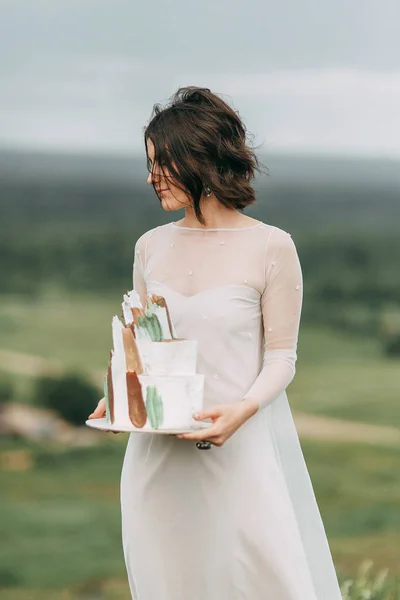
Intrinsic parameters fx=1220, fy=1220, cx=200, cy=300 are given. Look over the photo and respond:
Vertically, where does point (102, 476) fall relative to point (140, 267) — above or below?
below

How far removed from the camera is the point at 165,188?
7.57 ft

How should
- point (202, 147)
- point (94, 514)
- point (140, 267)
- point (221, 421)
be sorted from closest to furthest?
point (221, 421), point (202, 147), point (140, 267), point (94, 514)

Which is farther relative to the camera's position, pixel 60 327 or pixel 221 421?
pixel 60 327

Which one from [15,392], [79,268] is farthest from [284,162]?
[15,392]

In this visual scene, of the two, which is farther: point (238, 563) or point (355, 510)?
point (355, 510)

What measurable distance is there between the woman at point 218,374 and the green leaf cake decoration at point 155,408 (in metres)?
0.15

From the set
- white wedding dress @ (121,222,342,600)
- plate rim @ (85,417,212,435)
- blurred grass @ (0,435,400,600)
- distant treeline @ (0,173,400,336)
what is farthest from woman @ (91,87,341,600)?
distant treeline @ (0,173,400,336)

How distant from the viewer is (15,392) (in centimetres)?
464

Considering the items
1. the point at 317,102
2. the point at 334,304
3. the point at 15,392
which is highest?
the point at 317,102

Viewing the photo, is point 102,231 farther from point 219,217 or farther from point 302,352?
point 219,217

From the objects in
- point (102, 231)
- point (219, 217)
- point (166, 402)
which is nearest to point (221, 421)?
point (166, 402)

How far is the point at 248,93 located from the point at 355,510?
164 centimetres

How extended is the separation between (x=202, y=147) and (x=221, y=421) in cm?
52

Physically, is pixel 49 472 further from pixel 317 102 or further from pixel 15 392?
pixel 317 102
